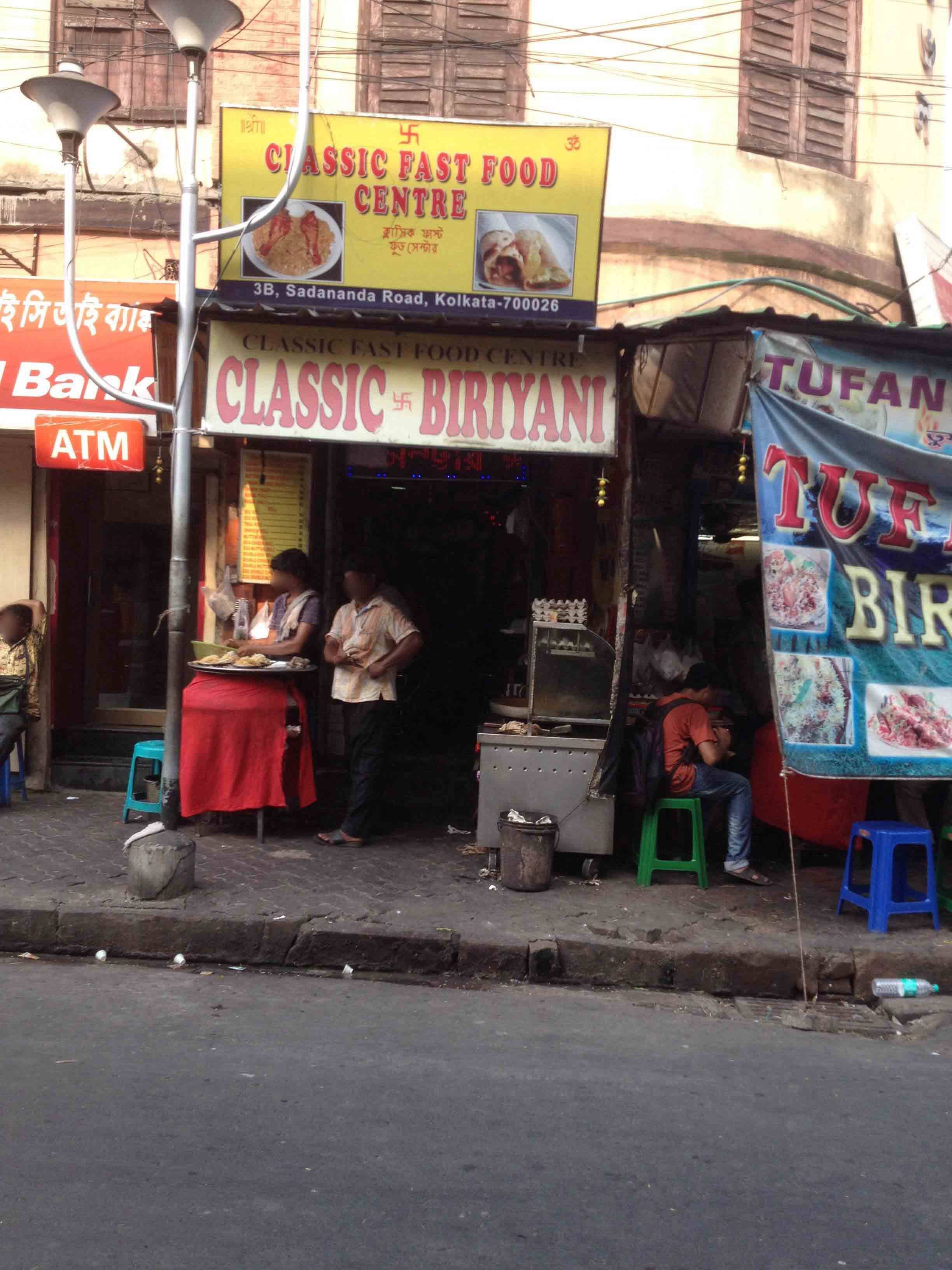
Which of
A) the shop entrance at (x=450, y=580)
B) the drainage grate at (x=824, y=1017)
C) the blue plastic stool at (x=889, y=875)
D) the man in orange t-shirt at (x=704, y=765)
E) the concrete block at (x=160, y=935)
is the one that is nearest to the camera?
the drainage grate at (x=824, y=1017)

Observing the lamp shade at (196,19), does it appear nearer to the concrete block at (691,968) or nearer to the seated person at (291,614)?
the seated person at (291,614)

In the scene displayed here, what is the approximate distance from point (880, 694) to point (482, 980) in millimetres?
2517

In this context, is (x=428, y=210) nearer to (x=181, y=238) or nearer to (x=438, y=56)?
(x=181, y=238)

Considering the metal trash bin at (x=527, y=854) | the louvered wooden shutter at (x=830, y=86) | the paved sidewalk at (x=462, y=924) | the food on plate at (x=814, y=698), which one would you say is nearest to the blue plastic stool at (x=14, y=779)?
the paved sidewalk at (x=462, y=924)

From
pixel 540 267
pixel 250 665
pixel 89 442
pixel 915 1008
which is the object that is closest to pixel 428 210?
pixel 540 267

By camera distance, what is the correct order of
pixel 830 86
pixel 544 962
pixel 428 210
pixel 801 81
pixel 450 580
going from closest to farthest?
pixel 544 962 → pixel 428 210 → pixel 801 81 → pixel 830 86 → pixel 450 580

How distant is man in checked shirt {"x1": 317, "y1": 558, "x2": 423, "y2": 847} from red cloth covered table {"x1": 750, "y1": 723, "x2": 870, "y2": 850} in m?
2.38

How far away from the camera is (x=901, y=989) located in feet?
17.8

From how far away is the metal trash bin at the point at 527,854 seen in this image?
6.46m

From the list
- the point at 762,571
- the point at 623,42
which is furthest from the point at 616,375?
the point at 623,42

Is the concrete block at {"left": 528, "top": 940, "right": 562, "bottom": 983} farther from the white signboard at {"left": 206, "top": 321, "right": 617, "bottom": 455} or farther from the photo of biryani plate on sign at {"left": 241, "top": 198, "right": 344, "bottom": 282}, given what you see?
the photo of biryani plate on sign at {"left": 241, "top": 198, "right": 344, "bottom": 282}

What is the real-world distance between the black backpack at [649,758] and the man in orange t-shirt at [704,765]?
1 cm

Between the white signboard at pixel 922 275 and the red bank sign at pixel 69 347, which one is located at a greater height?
the white signboard at pixel 922 275

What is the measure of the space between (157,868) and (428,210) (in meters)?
4.00
